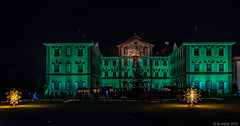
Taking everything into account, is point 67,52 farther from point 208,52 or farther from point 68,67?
point 208,52

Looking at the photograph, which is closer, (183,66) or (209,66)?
(209,66)

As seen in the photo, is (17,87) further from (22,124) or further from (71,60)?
(22,124)

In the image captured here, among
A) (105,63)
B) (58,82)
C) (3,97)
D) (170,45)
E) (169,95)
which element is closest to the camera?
(3,97)

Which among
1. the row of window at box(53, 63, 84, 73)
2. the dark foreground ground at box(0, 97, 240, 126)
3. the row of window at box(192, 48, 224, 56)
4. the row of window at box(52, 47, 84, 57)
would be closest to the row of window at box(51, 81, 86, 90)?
the row of window at box(53, 63, 84, 73)

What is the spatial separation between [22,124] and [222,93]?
140ft

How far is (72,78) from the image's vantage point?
48.5 meters

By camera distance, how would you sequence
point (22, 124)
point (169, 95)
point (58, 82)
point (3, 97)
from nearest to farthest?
point (22, 124), point (3, 97), point (169, 95), point (58, 82)

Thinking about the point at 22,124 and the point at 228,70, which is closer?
the point at 22,124

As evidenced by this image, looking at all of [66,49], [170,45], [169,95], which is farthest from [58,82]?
[170,45]

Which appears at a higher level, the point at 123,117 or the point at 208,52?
the point at 208,52

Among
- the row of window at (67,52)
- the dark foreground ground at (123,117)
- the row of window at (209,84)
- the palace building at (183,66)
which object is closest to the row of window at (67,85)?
the palace building at (183,66)

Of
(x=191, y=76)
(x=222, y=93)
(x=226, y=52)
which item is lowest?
(x=222, y=93)

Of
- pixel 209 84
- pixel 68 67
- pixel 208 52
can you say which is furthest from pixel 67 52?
pixel 209 84

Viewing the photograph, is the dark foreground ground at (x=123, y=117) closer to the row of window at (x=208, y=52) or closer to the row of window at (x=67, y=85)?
the row of window at (x=67, y=85)
